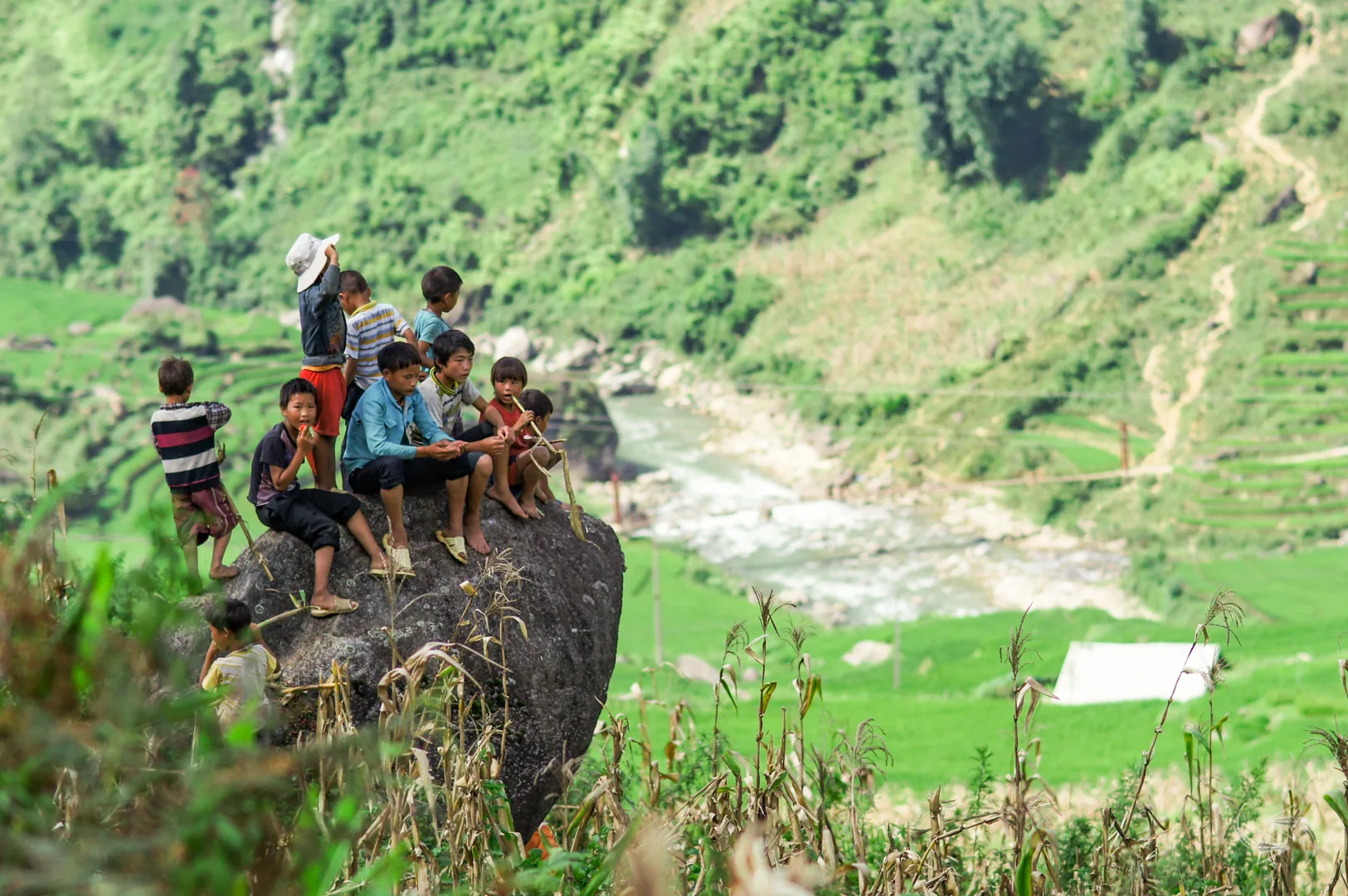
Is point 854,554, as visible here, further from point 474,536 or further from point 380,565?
point 380,565

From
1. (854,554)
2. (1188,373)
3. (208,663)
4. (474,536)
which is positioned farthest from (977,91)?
(208,663)

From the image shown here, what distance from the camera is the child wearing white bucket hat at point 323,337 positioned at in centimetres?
579

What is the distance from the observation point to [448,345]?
563 cm

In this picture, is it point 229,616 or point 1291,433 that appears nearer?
point 229,616

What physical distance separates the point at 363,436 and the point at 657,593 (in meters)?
20.2

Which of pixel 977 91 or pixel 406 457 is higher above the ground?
pixel 977 91

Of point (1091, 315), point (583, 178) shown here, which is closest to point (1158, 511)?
point (1091, 315)

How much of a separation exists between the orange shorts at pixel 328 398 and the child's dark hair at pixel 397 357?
550 millimetres

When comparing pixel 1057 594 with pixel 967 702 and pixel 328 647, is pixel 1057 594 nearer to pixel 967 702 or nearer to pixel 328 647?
pixel 967 702

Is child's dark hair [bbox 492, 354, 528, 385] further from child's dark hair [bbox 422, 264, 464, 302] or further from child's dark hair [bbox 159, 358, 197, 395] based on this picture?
child's dark hair [bbox 159, 358, 197, 395]

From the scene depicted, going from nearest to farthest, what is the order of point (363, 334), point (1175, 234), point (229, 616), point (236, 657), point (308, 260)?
point (229, 616) < point (236, 657) < point (308, 260) < point (363, 334) < point (1175, 234)

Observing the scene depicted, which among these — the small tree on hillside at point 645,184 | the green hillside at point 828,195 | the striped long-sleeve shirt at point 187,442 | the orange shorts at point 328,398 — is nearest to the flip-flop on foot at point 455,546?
the orange shorts at point 328,398

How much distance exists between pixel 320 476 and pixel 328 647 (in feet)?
3.00

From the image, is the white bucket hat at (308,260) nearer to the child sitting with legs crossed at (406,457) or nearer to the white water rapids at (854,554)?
the child sitting with legs crossed at (406,457)
